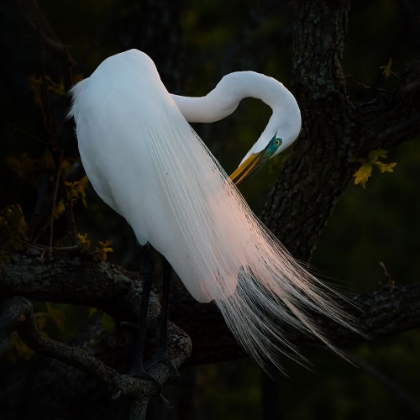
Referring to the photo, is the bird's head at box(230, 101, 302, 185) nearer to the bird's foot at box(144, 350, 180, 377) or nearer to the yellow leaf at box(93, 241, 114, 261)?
the yellow leaf at box(93, 241, 114, 261)

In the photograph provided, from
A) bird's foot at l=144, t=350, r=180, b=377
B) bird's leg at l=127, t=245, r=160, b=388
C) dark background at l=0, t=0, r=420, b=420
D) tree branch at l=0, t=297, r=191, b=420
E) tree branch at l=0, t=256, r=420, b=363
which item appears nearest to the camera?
tree branch at l=0, t=297, r=191, b=420

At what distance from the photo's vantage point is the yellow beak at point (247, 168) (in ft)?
10.5

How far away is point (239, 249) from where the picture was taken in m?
3.09

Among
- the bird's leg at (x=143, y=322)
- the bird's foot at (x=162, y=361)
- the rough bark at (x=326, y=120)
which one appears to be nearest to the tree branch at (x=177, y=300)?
the bird's leg at (x=143, y=322)

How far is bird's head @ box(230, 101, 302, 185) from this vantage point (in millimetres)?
3160

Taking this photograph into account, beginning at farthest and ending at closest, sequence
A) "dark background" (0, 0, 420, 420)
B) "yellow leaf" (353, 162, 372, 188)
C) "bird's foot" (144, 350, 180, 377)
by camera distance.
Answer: "dark background" (0, 0, 420, 420)
"yellow leaf" (353, 162, 372, 188)
"bird's foot" (144, 350, 180, 377)

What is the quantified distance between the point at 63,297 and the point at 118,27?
11.4ft

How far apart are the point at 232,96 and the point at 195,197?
586mm

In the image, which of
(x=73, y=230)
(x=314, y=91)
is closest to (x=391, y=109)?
(x=314, y=91)

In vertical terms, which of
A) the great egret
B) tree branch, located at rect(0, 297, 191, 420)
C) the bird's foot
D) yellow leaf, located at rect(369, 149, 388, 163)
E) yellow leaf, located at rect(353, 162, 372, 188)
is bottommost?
the bird's foot

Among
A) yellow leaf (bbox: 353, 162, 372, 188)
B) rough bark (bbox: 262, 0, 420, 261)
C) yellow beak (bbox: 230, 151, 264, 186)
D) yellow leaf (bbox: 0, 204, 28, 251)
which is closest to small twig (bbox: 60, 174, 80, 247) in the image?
yellow leaf (bbox: 0, 204, 28, 251)

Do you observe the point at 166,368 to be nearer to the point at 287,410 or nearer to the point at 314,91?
the point at 314,91

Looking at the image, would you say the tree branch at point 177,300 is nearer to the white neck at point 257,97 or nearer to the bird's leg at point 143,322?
the bird's leg at point 143,322

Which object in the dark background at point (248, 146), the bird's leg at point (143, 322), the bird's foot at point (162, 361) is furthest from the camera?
the dark background at point (248, 146)
